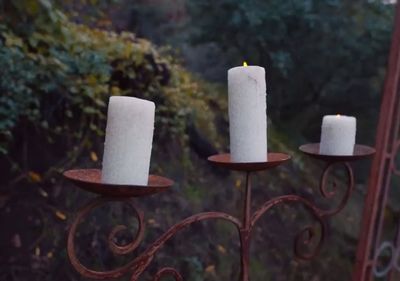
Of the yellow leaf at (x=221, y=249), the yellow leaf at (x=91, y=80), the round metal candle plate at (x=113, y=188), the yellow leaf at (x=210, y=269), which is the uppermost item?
the yellow leaf at (x=91, y=80)

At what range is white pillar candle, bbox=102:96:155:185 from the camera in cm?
76

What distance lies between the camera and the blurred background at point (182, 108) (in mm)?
2012

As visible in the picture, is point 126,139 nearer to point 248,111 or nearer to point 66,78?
Result: point 248,111

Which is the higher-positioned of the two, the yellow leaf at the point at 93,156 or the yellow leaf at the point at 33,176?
the yellow leaf at the point at 93,156

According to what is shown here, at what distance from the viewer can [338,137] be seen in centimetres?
108

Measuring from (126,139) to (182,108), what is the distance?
→ 5.66 feet

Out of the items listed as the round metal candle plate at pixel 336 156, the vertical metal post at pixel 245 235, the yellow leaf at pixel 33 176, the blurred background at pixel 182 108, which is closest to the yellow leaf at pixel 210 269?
the blurred background at pixel 182 108

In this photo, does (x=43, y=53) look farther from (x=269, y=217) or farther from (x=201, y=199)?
(x=269, y=217)

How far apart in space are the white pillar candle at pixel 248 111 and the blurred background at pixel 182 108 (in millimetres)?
1131

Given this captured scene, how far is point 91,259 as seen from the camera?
6.88ft

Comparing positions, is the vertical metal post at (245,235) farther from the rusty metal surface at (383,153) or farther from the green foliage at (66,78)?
the green foliage at (66,78)

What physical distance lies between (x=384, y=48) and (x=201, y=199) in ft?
4.12

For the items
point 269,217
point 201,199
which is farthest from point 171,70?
point 269,217

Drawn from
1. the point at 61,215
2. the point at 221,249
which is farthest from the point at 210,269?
the point at 61,215
